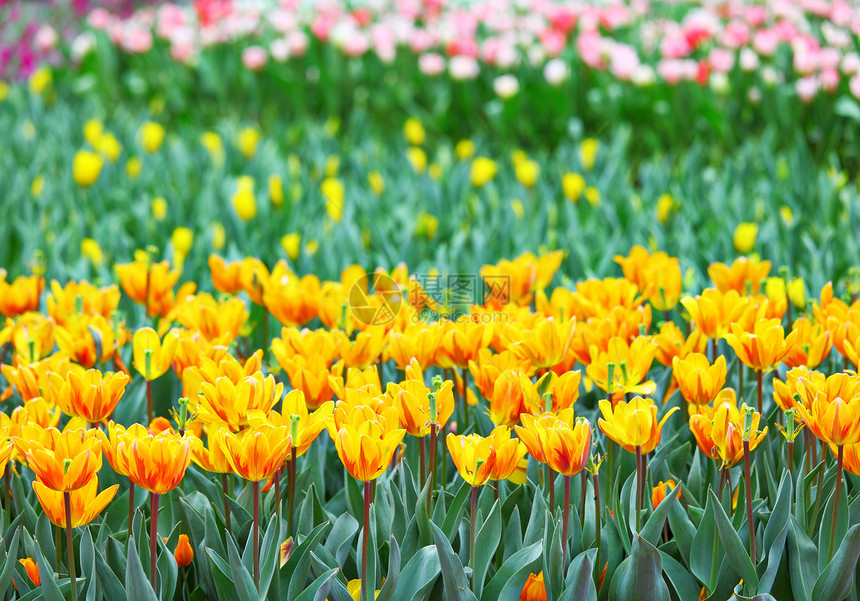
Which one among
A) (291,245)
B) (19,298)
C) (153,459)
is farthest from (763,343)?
(291,245)

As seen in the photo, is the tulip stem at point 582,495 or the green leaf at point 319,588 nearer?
the green leaf at point 319,588

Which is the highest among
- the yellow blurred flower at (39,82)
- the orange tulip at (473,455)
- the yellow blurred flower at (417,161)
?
the yellow blurred flower at (39,82)

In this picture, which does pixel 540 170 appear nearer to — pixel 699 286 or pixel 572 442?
pixel 699 286

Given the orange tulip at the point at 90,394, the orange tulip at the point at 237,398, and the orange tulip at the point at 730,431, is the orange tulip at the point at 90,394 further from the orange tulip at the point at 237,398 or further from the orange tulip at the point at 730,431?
the orange tulip at the point at 730,431

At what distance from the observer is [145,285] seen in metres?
2.00

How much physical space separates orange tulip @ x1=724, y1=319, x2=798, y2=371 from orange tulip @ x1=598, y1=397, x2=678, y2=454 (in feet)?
0.82

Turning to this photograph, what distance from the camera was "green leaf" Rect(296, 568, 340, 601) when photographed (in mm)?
1161

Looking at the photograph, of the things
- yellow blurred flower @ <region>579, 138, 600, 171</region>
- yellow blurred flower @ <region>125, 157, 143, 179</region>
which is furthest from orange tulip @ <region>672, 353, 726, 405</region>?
yellow blurred flower @ <region>125, 157, 143, 179</region>

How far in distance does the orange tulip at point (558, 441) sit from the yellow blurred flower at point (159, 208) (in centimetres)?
235

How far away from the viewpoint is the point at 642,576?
1.19 meters

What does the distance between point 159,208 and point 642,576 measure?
8.49 ft

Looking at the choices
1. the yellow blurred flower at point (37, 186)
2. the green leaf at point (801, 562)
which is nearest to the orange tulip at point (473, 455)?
the green leaf at point (801, 562)

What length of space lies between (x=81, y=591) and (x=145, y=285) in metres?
0.89

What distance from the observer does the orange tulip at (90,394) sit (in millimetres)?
1333
